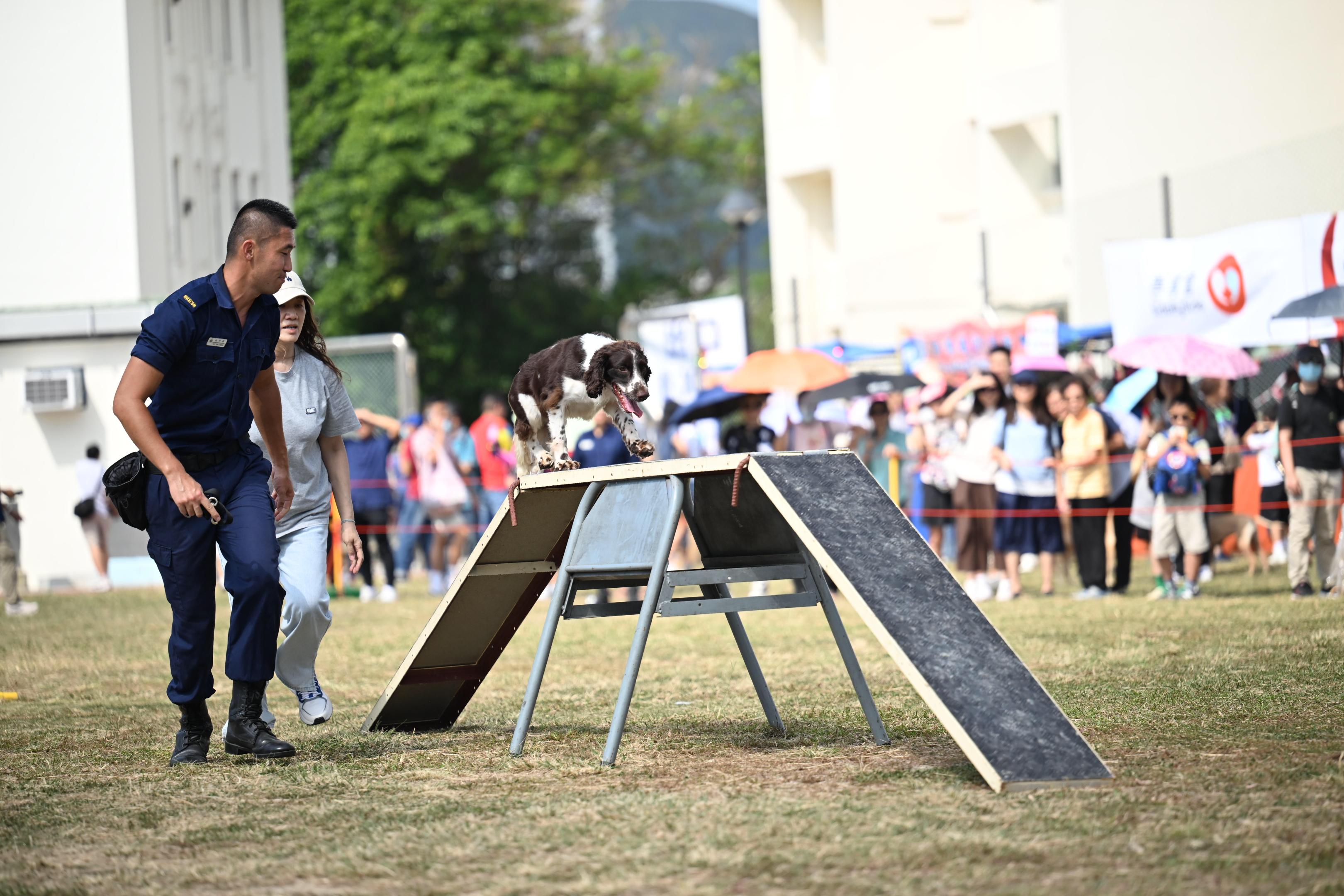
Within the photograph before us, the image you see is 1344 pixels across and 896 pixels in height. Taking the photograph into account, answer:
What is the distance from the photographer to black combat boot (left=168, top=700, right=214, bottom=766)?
6.10 metres

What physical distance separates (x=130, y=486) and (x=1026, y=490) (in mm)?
9415

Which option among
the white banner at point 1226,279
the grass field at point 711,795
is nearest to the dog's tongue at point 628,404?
the grass field at point 711,795

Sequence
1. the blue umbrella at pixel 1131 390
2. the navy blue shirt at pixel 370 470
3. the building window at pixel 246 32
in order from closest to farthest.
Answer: the blue umbrella at pixel 1131 390 → the navy blue shirt at pixel 370 470 → the building window at pixel 246 32

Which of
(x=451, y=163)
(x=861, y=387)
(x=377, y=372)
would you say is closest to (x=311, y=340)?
(x=861, y=387)

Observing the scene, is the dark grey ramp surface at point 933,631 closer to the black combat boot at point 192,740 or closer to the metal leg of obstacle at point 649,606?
the metal leg of obstacle at point 649,606

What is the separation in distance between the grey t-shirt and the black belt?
1.91 ft

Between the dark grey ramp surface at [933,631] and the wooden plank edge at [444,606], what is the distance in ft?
4.23

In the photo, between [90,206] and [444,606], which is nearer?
[444,606]

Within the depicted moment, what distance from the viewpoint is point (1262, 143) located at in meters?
21.8

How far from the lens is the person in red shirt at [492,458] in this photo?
56.3ft

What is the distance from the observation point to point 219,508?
5.75 meters

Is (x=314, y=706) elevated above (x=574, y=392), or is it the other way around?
(x=574, y=392)

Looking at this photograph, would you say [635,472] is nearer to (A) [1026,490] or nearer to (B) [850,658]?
(B) [850,658]

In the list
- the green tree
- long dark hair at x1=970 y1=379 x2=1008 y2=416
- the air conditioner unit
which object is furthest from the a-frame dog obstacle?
the green tree
